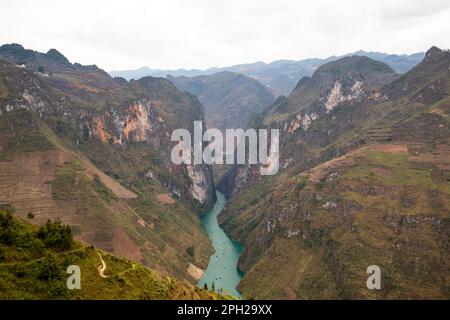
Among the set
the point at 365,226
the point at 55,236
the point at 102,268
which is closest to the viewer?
the point at 102,268

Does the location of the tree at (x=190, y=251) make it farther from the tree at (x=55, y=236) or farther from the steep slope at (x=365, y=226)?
the tree at (x=55, y=236)

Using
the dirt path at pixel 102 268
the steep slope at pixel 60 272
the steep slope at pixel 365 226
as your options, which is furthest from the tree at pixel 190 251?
the dirt path at pixel 102 268

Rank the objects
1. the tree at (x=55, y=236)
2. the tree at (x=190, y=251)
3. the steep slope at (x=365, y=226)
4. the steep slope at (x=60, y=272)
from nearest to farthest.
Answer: the steep slope at (x=60, y=272)
the tree at (x=55, y=236)
the steep slope at (x=365, y=226)
the tree at (x=190, y=251)

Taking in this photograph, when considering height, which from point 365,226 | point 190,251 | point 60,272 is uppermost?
point 60,272

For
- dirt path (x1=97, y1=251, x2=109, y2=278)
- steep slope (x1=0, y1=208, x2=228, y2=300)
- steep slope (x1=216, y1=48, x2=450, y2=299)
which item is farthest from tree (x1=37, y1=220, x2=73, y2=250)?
steep slope (x1=216, y1=48, x2=450, y2=299)

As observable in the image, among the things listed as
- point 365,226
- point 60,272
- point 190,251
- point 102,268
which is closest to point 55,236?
point 102,268

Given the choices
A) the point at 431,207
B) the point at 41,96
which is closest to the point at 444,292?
the point at 431,207

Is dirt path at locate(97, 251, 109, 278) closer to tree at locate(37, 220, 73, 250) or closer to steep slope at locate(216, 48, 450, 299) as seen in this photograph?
tree at locate(37, 220, 73, 250)

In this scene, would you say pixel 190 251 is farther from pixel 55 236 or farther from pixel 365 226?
pixel 55 236

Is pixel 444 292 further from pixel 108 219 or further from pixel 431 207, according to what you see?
pixel 108 219
